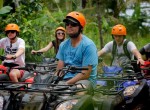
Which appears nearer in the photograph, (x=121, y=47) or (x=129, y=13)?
(x=121, y=47)

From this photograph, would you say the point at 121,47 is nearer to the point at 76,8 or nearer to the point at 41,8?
the point at 41,8

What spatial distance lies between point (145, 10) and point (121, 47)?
14.9m

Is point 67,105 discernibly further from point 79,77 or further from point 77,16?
point 77,16

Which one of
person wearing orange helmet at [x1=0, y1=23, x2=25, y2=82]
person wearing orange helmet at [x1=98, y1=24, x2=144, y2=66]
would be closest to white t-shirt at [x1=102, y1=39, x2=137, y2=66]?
person wearing orange helmet at [x1=98, y1=24, x2=144, y2=66]

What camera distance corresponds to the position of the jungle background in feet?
45.9

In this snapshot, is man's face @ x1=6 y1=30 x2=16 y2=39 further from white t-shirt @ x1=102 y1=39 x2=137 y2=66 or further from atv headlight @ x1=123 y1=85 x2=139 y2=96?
atv headlight @ x1=123 y1=85 x2=139 y2=96

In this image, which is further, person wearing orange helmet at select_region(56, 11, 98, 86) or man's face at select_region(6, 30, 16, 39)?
man's face at select_region(6, 30, 16, 39)

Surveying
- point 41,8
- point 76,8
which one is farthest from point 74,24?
point 76,8

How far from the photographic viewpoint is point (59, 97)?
4969 mm

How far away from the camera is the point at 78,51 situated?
6242 millimetres

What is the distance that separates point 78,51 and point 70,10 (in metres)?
13.0

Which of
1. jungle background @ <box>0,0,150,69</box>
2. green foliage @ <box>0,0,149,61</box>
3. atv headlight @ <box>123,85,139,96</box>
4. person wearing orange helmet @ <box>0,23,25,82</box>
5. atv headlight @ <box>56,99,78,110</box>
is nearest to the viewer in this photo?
atv headlight @ <box>56,99,78,110</box>

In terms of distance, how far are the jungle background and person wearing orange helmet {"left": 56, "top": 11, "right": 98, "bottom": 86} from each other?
4501 millimetres

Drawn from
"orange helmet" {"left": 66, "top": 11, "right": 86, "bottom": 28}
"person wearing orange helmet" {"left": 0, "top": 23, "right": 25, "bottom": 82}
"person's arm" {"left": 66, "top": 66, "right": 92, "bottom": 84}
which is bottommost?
"person's arm" {"left": 66, "top": 66, "right": 92, "bottom": 84}
